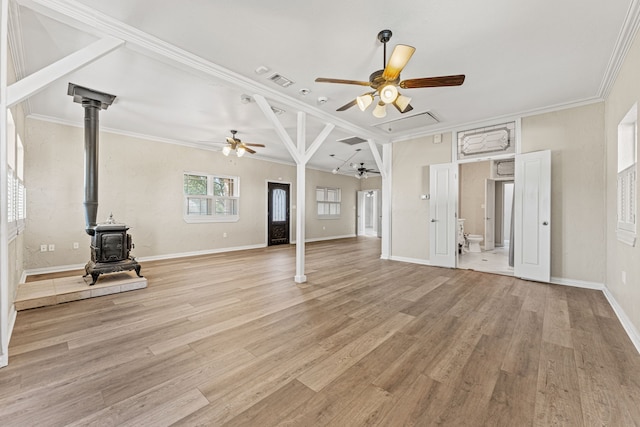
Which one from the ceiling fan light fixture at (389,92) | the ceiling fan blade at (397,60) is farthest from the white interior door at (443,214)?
the ceiling fan blade at (397,60)

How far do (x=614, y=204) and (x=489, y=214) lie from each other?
15.1ft

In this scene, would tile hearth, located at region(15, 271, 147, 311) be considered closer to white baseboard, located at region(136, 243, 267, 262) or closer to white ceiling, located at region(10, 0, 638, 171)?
white baseboard, located at region(136, 243, 267, 262)

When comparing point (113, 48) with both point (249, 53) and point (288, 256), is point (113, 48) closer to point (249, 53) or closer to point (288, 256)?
point (249, 53)

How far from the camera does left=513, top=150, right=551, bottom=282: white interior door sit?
411cm

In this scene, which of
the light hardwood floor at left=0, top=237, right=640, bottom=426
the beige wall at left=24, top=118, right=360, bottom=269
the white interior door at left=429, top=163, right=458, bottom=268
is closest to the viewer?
the light hardwood floor at left=0, top=237, right=640, bottom=426

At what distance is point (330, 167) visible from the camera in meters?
9.86

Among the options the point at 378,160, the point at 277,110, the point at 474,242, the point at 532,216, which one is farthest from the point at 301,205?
the point at 474,242

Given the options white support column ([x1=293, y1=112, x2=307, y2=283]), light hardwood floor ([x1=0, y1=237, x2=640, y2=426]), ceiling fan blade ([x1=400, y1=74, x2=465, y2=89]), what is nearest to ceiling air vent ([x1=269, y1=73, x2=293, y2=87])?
white support column ([x1=293, y1=112, x2=307, y2=283])

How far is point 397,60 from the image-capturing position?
7.71 ft

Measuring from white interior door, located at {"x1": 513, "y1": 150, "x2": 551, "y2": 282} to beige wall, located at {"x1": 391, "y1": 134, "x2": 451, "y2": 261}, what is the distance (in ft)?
4.39

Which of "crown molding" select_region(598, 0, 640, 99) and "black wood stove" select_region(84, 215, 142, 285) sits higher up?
"crown molding" select_region(598, 0, 640, 99)

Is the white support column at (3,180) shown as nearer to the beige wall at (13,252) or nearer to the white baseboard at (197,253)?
the beige wall at (13,252)

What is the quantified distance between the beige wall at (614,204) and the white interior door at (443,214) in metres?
2.04

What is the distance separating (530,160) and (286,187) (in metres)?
6.56
